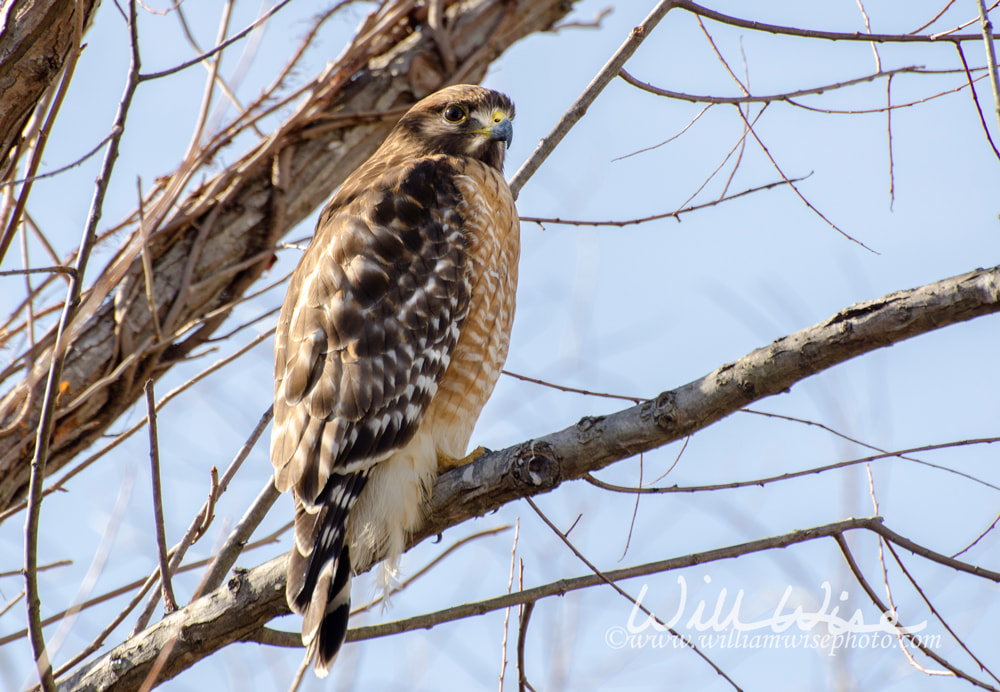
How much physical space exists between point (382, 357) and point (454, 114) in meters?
1.44

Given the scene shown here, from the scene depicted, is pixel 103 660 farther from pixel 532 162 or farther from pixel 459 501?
pixel 532 162

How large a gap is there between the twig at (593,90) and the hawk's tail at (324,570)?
119 centimetres

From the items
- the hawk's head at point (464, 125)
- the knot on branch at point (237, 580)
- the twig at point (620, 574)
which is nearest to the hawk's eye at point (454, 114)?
the hawk's head at point (464, 125)

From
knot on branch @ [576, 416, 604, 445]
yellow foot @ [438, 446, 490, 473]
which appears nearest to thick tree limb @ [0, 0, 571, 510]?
yellow foot @ [438, 446, 490, 473]

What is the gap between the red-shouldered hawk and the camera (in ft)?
10.5

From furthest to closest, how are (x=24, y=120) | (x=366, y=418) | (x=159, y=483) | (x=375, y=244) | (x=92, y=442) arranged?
(x=92, y=442) → (x=375, y=244) → (x=366, y=418) → (x=24, y=120) → (x=159, y=483)

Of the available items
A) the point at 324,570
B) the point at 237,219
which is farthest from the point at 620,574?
the point at 237,219

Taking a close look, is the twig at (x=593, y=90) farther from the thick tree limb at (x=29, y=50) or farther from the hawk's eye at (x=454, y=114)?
the thick tree limb at (x=29, y=50)

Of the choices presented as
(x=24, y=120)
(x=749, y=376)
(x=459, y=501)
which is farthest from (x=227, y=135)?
(x=749, y=376)

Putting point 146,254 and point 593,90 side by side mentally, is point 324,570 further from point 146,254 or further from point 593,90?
point 593,90

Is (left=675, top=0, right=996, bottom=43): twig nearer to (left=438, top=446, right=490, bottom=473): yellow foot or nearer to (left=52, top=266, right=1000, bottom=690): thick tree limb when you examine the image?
(left=52, top=266, right=1000, bottom=690): thick tree limb

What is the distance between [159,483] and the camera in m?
2.51

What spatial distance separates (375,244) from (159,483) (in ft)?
4.77

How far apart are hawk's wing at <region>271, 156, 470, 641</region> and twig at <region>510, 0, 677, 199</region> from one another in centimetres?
46
